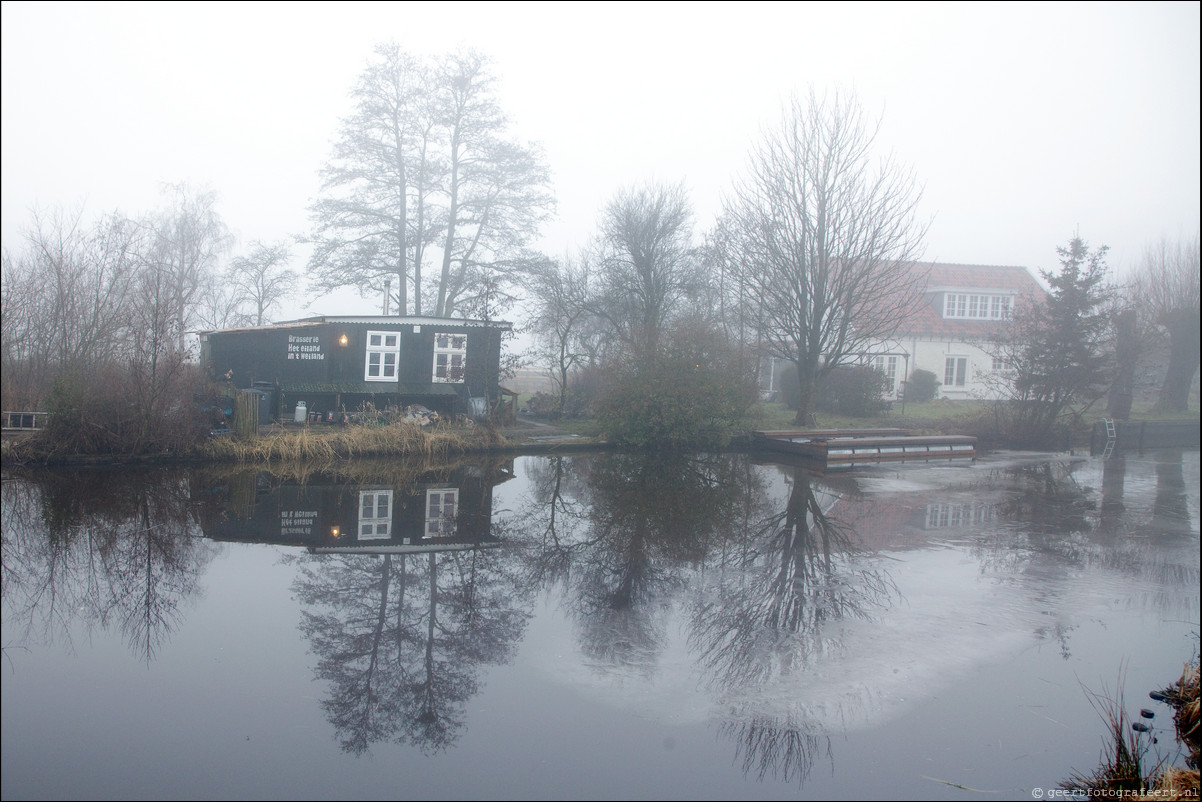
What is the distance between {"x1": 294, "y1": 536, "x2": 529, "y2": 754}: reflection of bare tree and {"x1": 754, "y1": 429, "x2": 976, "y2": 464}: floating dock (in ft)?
38.3

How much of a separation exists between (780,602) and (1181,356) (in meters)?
3.87

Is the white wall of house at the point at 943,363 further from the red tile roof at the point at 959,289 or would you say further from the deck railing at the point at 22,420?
the deck railing at the point at 22,420

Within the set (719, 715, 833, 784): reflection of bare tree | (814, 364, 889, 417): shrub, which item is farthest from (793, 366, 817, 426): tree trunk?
(719, 715, 833, 784): reflection of bare tree

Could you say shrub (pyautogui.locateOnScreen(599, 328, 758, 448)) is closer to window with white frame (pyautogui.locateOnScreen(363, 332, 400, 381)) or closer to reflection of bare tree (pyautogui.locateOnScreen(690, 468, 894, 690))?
window with white frame (pyautogui.locateOnScreen(363, 332, 400, 381))

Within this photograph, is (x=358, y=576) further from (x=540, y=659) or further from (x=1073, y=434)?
(x=1073, y=434)

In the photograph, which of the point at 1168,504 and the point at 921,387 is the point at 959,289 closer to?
the point at 921,387

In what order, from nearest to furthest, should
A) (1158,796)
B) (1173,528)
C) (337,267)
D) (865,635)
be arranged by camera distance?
(1158,796), (865,635), (1173,528), (337,267)

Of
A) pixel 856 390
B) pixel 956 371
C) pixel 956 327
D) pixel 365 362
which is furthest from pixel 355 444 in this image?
pixel 956 327

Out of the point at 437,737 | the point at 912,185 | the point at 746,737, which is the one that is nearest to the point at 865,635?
the point at 746,737

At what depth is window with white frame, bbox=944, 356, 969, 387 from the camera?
33.9m

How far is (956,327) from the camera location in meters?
34.8

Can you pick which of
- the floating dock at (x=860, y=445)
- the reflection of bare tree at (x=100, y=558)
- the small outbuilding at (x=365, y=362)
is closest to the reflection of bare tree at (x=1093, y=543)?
the floating dock at (x=860, y=445)

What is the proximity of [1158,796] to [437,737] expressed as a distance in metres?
3.74

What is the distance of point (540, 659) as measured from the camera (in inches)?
213
